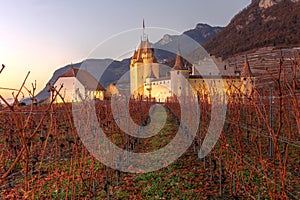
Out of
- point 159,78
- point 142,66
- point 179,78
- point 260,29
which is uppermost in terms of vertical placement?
point 260,29

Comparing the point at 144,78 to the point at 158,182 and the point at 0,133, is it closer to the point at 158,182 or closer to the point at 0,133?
the point at 0,133

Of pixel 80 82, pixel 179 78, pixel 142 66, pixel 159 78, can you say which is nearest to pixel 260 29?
pixel 142 66

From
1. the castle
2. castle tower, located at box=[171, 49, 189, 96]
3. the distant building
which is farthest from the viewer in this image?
the distant building

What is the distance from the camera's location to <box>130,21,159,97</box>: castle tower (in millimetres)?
51688

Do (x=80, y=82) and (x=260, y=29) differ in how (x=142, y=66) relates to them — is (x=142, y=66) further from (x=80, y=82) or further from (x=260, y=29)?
(x=260, y=29)

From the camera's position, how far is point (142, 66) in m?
52.3

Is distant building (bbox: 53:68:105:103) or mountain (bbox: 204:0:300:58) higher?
mountain (bbox: 204:0:300:58)

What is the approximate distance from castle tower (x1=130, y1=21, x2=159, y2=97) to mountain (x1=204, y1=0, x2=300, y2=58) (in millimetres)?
31466

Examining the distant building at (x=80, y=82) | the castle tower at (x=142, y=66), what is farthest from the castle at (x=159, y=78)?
the distant building at (x=80, y=82)

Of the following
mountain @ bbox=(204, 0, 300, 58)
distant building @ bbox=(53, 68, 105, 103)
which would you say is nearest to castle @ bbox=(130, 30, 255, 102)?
distant building @ bbox=(53, 68, 105, 103)

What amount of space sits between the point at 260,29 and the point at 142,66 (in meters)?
51.5

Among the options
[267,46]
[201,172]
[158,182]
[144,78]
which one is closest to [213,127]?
[201,172]

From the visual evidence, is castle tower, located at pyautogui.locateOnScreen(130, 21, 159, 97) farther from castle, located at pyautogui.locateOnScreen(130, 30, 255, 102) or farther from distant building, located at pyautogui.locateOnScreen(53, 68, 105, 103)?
distant building, located at pyautogui.locateOnScreen(53, 68, 105, 103)

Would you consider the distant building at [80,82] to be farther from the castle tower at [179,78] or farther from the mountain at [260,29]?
the mountain at [260,29]
